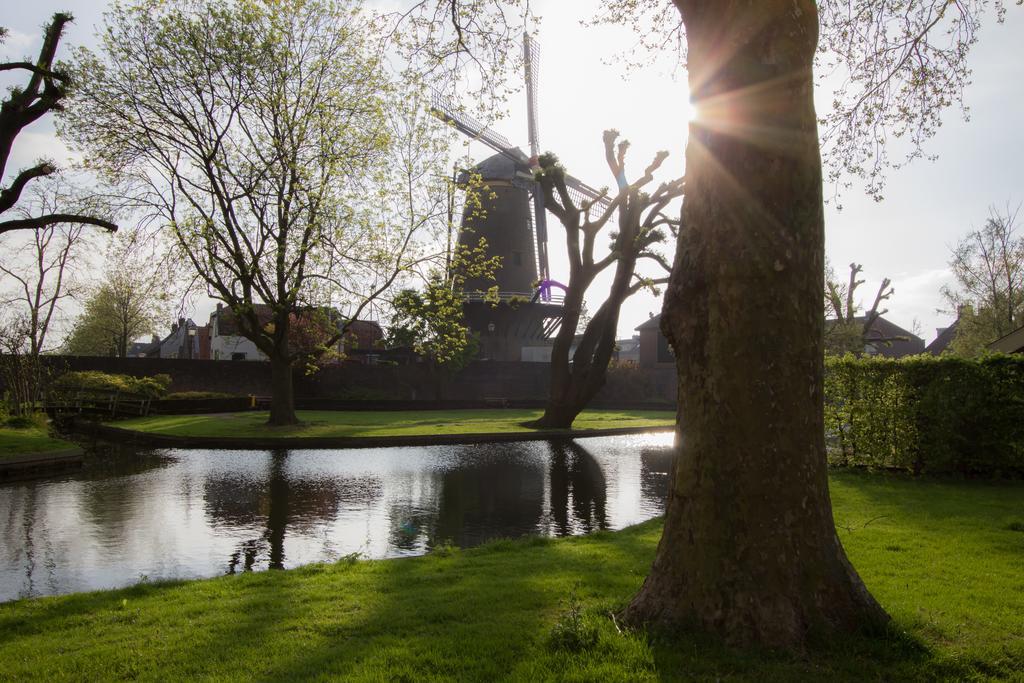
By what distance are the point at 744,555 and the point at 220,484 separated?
36.9ft

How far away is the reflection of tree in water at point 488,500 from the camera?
9.06m

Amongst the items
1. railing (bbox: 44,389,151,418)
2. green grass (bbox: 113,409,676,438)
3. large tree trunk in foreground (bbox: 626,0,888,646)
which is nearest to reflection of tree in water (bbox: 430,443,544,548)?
large tree trunk in foreground (bbox: 626,0,888,646)

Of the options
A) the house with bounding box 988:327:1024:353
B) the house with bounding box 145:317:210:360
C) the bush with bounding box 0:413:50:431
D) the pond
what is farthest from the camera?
the house with bounding box 145:317:210:360

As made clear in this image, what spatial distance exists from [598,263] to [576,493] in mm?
13847

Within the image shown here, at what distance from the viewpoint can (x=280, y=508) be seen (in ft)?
34.7

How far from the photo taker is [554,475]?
46.8 ft

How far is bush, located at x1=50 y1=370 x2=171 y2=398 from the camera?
2711 centimetres

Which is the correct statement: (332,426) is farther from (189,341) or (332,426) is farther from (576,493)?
(189,341)

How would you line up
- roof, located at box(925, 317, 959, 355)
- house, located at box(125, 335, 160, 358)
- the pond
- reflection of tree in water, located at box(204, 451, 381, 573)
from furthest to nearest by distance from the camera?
house, located at box(125, 335, 160, 358) < roof, located at box(925, 317, 959, 355) < reflection of tree in water, located at box(204, 451, 381, 573) < the pond

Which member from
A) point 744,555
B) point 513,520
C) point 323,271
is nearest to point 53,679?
point 744,555

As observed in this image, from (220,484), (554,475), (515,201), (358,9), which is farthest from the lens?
(515,201)

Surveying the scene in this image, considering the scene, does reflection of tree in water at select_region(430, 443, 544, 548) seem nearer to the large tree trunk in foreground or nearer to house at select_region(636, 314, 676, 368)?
the large tree trunk in foreground

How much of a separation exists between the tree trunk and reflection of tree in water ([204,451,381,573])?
29.5ft

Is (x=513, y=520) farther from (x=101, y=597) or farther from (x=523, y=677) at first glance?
(x=523, y=677)
